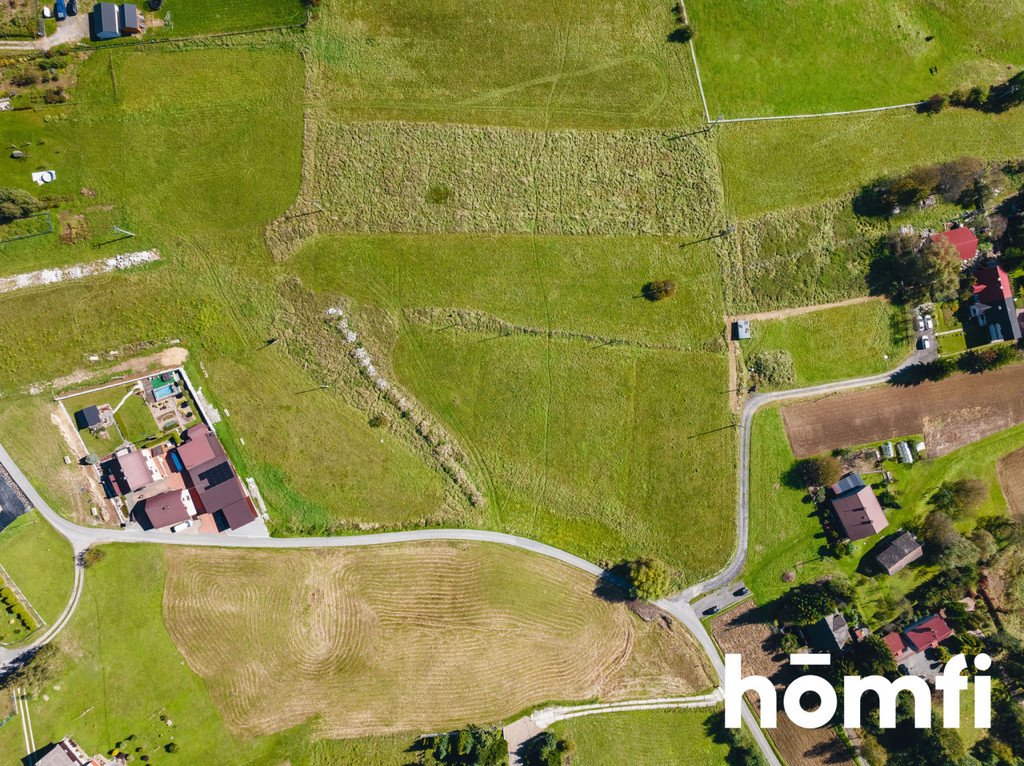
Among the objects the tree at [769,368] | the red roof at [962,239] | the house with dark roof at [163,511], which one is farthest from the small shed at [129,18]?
the red roof at [962,239]

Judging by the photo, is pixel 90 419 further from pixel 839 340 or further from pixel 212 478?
pixel 839 340

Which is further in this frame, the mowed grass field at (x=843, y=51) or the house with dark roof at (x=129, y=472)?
the mowed grass field at (x=843, y=51)

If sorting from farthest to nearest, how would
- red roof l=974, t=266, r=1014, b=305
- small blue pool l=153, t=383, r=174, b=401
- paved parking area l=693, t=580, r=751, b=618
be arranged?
red roof l=974, t=266, r=1014, b=305 → paved parking area l=693, t=580, r=751, b=618 → small blue pool l=153, t=383, r=174, b=401

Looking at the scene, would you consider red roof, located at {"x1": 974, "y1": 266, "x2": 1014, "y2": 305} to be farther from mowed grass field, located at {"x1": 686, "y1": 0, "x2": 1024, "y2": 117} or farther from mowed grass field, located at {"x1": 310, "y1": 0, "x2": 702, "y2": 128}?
mowed grass field, located at {"x1": 310, "y1": 0, "x2": 702, "y2": 128}

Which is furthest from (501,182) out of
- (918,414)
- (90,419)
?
(918,414)

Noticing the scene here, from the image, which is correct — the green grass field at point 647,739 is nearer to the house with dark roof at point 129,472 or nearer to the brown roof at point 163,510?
the brown roof at point 163,510

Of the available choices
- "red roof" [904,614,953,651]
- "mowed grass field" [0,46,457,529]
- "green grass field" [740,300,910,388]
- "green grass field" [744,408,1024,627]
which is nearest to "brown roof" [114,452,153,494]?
"mowed grass field" [0,46,457,529]

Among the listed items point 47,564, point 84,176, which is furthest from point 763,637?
point 84,176

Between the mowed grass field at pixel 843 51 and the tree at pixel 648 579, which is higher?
the mowed grass field at pixel 843 51

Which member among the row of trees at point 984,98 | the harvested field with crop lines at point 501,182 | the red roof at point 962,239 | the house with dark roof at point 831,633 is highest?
the row of trees at point 984,98
